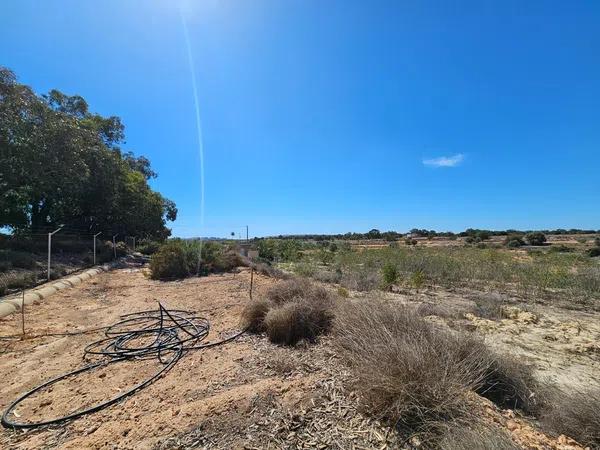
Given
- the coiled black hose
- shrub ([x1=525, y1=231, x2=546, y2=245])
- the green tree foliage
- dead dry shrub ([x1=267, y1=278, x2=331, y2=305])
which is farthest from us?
shrub ([x1=525, y1=231, x2=546, y2=245])

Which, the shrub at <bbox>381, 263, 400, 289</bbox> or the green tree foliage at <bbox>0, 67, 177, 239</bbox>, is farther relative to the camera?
the green tree foliage at <bbox>0, 67, 177, 239</bbox>

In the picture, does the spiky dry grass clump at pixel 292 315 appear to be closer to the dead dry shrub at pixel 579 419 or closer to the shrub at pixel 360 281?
the dead dry shrub at pixel 579 419

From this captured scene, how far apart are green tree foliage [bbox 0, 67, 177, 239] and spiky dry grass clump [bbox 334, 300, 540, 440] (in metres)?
17.6

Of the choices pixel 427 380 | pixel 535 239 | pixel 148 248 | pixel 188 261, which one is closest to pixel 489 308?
pixel 427 380

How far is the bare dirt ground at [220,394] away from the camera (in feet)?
8.31

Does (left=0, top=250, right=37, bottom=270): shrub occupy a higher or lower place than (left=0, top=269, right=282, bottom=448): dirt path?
higher

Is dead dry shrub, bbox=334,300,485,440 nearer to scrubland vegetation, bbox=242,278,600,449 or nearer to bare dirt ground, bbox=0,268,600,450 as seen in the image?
scrubland vegetation, bbox=242,278,600,449

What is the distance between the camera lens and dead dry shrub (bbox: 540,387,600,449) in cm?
276

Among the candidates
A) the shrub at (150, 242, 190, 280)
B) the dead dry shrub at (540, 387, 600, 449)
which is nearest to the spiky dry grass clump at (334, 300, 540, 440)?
the dead dry shrub at (540, 387, 600, 449)

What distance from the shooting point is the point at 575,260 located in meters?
18.3

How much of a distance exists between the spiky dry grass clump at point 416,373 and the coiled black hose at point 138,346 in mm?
2389

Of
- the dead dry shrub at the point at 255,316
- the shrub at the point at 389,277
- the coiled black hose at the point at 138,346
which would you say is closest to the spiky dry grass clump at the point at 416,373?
the dead dry shrub at the point at 255,316

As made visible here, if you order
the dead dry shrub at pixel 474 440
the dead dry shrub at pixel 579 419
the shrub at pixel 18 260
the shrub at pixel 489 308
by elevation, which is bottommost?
Answer: the shrub at pixel 489 308

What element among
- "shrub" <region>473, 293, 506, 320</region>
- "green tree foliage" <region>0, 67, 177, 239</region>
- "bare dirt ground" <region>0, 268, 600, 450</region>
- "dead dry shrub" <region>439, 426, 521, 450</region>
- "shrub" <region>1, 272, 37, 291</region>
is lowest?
"shrub" <region>473, 293, 506, 320</region>
